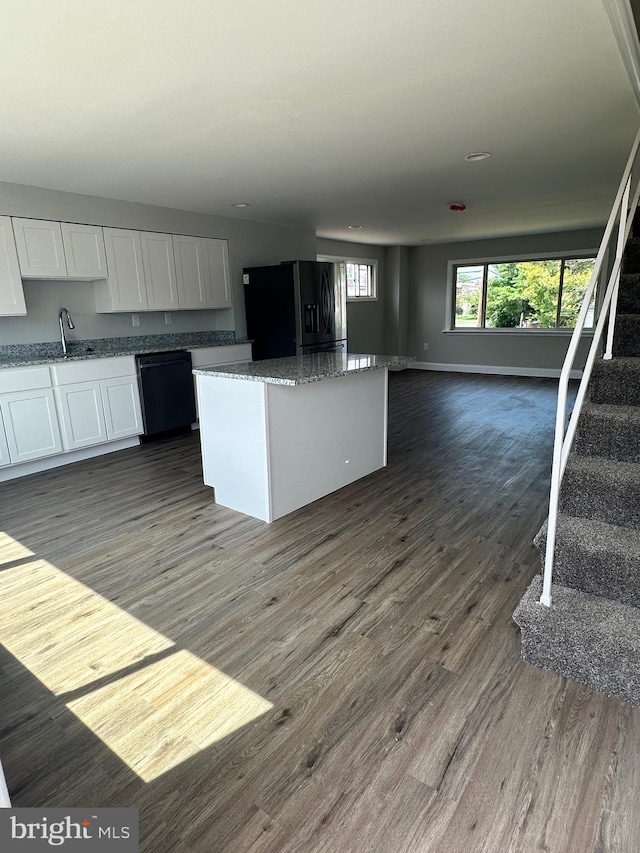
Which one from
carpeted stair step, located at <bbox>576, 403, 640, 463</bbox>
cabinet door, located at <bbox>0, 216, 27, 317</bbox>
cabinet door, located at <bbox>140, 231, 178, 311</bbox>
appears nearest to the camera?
carpeted stair step, located at <bbox>576, 403, 640, 463</bbox>

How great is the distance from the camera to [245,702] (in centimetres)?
172

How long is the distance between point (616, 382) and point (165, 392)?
13.6 feet

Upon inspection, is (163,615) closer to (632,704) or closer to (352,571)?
(352,571)

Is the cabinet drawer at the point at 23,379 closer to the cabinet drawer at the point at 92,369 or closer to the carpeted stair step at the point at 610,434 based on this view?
the cabinet drawer at the point at 92,369

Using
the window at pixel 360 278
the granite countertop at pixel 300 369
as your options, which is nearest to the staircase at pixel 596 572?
the granite countertop at pixel 300 369

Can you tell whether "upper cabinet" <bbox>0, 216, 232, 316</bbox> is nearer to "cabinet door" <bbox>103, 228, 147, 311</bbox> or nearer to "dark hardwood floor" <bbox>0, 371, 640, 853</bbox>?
"cabinet door" <bbox>103, 228, 147, 311</bbox>

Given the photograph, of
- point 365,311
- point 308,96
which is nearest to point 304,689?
point 308,96

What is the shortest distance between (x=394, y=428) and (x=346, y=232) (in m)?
3.58

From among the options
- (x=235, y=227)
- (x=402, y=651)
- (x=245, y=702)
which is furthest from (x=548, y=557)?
(x=235, y=227)

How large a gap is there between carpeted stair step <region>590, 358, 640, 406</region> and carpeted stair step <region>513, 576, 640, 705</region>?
109cm

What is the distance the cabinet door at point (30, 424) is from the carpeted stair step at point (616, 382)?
4.16m

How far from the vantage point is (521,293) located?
8.54 metres

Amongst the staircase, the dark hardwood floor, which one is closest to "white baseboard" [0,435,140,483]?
the dark hardwood floor

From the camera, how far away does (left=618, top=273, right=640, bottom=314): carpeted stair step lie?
2.91 m
